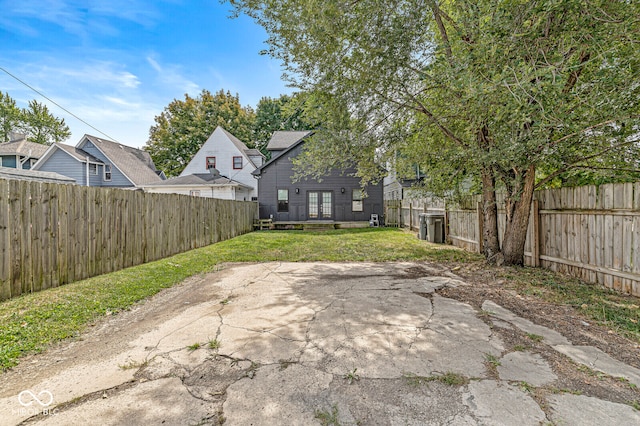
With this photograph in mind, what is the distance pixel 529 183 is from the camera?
5785mm

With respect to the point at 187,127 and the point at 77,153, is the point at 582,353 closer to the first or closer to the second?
the point at 77,153

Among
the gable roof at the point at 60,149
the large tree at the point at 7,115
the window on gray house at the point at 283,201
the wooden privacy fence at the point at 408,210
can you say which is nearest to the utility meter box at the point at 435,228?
the wooden privacy fence at the point at 408,210

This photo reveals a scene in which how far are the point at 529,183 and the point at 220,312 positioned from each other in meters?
6.06

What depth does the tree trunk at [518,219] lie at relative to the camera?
5773mm

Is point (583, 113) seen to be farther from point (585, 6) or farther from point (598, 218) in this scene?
point (598, 218)

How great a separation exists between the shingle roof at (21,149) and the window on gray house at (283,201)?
637 inches

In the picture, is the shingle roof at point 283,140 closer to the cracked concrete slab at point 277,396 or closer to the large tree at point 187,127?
the large tree at point 187,127

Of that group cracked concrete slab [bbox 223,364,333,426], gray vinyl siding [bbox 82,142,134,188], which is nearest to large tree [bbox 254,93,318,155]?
gray vinyl siding [bbox 82,142,134,188]

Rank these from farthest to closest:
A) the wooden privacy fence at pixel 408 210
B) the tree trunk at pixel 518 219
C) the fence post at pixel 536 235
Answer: the wooden privacy fence at pixel 408 210 < the fence post at pixel 536 235 < the tree trunk at pixel 518 219

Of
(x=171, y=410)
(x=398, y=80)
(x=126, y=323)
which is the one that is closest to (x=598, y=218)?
(x=398, y=80)

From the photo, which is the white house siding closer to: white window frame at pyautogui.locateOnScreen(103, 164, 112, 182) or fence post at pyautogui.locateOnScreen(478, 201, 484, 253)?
white window frame at pyautogui.locateOnScreen(103, 164, 112, 182)

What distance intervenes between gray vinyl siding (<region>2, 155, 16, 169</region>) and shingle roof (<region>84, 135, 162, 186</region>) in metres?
3.95

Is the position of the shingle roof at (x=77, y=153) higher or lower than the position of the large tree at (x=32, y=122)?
lower

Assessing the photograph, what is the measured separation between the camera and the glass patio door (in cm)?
1850
